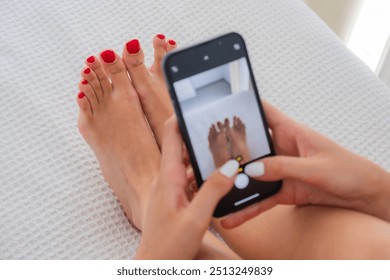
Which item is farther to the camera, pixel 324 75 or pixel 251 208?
pixel 324 75

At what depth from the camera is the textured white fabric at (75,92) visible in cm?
81

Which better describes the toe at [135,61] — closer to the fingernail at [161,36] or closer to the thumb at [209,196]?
the fingernail at [161,36]

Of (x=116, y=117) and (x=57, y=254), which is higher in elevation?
(x=116, y=117)

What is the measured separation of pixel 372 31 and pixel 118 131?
2.60 feet

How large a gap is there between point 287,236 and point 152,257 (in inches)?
8.6

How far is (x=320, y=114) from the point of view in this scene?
3.14ft

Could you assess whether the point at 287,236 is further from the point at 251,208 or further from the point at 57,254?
the point at 57,254

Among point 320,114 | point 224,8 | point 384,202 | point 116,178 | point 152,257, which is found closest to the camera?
point 152,257

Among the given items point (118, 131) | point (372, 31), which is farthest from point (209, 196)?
point (372, 31)

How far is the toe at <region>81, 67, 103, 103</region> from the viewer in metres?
0.94

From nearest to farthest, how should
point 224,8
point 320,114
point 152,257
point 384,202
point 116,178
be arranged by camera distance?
point 152,257, point 384,202, point 116,178, point 320,114, point 224,8

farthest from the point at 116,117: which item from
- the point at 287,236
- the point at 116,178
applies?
the point at 287,236

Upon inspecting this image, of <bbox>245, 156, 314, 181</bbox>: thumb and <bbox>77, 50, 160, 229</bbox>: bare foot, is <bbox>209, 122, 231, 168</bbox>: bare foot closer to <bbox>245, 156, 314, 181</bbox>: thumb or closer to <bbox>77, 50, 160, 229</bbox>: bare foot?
<bbox>245, 156, 314, 181</bbox>: thumb

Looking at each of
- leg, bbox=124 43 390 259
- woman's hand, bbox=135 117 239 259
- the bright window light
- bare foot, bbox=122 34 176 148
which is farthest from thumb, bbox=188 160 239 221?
the bright window light
